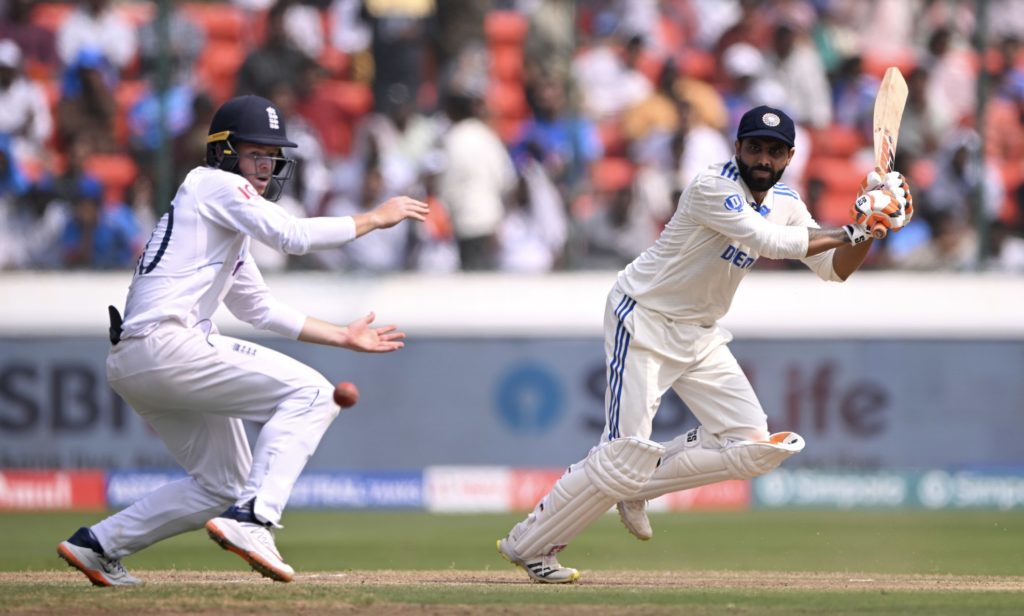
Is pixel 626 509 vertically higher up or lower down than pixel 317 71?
lower down

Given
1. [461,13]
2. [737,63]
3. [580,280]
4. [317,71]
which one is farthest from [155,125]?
[737,63]

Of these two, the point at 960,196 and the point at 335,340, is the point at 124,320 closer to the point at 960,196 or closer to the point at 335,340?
the point at 335,340

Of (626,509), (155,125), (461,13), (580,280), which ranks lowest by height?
(626,509)

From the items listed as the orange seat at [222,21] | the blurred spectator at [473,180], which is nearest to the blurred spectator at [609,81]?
the blurred spectator at [473,180]

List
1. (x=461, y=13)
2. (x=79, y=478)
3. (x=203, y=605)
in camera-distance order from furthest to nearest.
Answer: (x=461, y=13) → (x=79, y=478) → (x=203, y=605)

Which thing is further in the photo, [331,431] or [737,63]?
[737,63]

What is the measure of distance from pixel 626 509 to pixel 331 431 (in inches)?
233

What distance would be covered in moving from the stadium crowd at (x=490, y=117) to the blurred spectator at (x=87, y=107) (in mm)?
19

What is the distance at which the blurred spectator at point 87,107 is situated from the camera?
1312 centimetres

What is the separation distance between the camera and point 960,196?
1355 cm

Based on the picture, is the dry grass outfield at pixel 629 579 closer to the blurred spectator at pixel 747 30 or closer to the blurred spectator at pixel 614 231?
the blurred spectator at pixel 614 231

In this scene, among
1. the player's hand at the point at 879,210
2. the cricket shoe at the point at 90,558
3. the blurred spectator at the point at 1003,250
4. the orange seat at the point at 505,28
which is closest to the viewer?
the cricket shoe at the point at 90,558

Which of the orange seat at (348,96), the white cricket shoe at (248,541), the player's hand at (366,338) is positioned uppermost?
the orange seat at (348,96)

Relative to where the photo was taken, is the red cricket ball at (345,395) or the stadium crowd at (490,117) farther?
the stadium crowd at (490,117)
